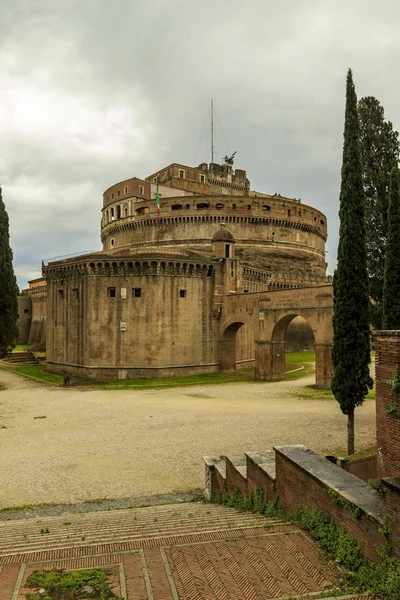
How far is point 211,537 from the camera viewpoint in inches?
263

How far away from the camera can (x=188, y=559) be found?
5945 mm

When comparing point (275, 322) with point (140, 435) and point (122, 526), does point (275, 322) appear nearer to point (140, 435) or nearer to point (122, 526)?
point (140, 435)

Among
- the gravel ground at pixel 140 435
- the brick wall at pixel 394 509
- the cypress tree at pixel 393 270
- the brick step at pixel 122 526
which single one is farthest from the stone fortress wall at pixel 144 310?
the brick wall at pixel 394 509

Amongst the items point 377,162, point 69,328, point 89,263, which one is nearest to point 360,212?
point 377,162

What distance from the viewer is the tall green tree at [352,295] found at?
15922 mm

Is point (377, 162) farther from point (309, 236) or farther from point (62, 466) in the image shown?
point (309, 236)

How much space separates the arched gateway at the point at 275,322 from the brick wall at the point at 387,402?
2163 centimetres

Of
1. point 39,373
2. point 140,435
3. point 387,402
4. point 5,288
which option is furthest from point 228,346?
point 387,402

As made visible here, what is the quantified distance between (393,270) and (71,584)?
13.4 metres

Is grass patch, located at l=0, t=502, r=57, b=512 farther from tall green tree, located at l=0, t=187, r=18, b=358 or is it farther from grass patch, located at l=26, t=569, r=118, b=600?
tall green tree, located at l=0, t=187, r=18, b=358

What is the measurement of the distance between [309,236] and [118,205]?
1129 inches

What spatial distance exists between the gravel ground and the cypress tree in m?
5.05

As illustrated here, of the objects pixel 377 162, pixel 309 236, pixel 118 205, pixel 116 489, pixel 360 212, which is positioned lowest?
pixel 116 489

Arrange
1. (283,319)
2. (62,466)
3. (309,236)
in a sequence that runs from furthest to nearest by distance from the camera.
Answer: (309,236) < (283,319) < (62,466)
